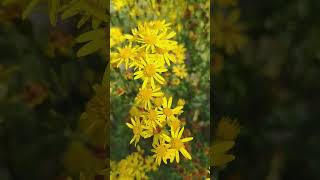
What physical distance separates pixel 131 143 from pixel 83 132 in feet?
0.28

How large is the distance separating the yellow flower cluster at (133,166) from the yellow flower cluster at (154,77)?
2 centimetres

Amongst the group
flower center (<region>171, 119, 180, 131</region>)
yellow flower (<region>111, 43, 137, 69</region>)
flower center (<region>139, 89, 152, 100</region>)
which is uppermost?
yellow flower (<region>111, 43, 137, 69</region>)

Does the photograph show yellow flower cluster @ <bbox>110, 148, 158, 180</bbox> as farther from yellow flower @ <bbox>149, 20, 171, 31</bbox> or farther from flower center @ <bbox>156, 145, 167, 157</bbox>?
yellow flower @ <bbox>149, 20, 171, 31</bbox>

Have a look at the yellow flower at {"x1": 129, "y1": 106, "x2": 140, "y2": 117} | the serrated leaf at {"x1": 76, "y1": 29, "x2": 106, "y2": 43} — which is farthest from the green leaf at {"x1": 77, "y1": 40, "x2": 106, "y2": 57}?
the yellow flower at {"x1": 129, "y1": 106, "x2": 140, "y2": 117}

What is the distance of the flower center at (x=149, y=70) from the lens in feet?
3.01

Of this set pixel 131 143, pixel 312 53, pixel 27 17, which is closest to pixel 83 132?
pixel 131 143

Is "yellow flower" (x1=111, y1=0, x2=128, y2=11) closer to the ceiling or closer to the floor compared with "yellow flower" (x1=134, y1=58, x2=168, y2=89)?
closer to the ceiling

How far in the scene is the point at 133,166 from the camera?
3.09 ft

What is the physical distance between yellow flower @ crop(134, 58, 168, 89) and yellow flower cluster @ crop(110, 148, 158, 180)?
0.41 ft

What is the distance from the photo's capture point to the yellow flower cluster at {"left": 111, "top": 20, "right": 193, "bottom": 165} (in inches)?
36.1

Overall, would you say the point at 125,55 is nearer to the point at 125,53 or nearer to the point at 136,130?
the point at 125,53

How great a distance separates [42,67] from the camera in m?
0.93

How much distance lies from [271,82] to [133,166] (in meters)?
0.28

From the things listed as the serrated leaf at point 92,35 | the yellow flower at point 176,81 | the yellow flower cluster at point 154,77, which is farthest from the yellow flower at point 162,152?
the serrated leaf at point 92,35
